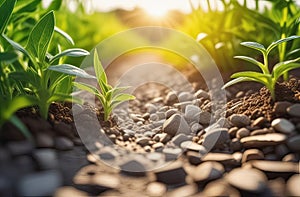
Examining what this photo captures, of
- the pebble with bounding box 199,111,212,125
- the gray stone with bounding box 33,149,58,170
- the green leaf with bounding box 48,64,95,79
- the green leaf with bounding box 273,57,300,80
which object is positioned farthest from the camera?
the pebble with bounding box 199,111,212,125

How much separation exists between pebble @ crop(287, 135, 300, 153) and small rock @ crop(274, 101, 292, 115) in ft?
0.58

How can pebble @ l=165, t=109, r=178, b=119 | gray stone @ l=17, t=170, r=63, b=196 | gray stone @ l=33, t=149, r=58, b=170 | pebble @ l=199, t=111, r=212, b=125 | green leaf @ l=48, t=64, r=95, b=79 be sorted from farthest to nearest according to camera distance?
pebble @ l=165, t=109, r=178, b=119
pebble @ l=199, t=111, r=212, b=125
green leaf @ l=48, t=64, r=95, b=79
gray stone @ l=33, t=149, r=58, b=170
gray stone @ l=17, t=170, r=63, b=196

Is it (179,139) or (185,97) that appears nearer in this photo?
(179,139)

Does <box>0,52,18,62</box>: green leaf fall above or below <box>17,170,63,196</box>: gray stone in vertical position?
above

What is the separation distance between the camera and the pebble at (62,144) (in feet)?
4.91

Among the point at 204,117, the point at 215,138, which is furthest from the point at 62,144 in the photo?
the point at 204,117

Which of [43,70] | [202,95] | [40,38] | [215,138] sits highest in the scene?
[40,38]

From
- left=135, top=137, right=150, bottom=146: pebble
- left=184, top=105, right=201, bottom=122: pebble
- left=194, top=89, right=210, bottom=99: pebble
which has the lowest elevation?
left=135, top=137, right=150, bottom=146: pebble

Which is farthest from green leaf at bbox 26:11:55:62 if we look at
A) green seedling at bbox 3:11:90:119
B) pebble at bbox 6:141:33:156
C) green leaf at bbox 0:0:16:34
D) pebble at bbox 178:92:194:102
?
pebble at bbox 178:92:194:102

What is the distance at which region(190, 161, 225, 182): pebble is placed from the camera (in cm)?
136

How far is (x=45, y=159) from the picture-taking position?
50.9 inches

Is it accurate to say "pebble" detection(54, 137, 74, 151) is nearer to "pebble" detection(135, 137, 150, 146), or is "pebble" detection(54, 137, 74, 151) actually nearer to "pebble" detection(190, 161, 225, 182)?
"pebble" detection(135, 137, 150, 146)

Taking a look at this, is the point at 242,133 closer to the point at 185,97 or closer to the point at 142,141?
the point at 142,141

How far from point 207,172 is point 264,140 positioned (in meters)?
0.31
